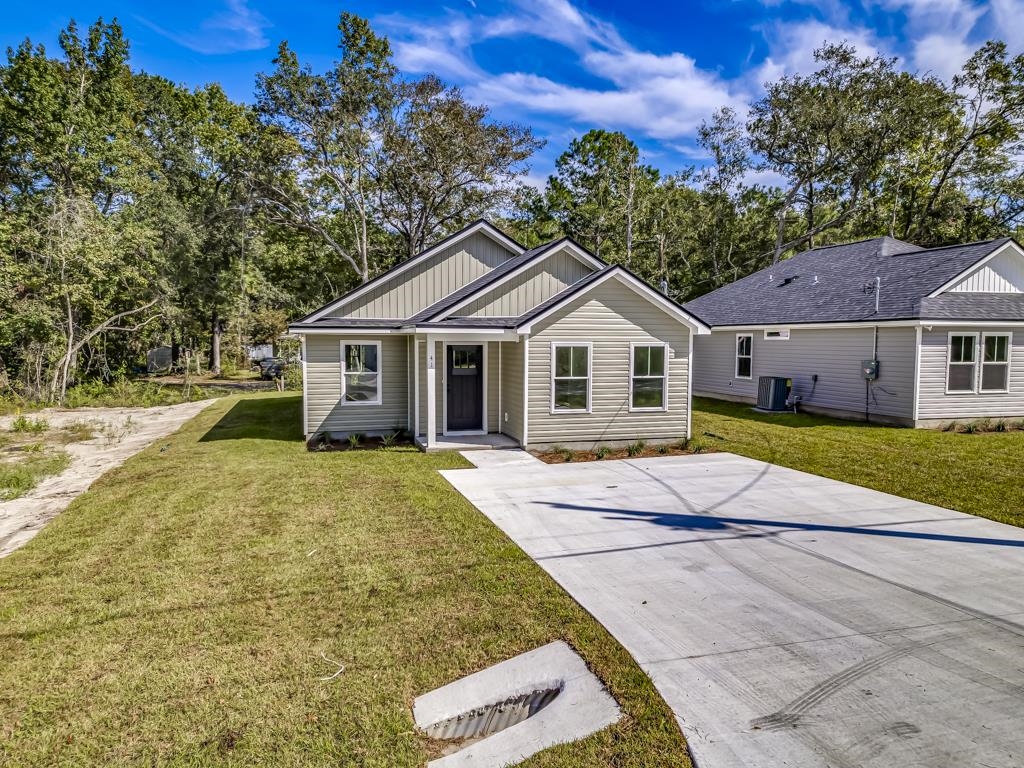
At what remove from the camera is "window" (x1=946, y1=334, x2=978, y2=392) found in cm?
1402

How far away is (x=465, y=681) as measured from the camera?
379 cm

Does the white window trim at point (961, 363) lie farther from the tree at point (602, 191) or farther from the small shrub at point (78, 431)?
the small shrub at point (78, 431)

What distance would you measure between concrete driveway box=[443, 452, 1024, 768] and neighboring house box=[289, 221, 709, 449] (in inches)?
127

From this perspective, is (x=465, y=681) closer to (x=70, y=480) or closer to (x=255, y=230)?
(x=70, y=480)

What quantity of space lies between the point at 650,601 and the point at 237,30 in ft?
59.9

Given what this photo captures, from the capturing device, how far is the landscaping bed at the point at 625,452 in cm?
1107

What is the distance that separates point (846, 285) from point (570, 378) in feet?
34.7

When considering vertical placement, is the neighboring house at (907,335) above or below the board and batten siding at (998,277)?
below

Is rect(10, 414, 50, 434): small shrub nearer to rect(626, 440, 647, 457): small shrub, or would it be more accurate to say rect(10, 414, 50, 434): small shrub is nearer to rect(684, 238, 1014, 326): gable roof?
rect(626, 440, 647, 457): small shrub

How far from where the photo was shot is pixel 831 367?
16.0 metres

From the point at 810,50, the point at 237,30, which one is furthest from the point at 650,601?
the point at 810,50

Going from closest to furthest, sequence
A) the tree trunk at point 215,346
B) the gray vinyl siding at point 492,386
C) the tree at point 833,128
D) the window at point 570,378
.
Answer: the window at point 570,378
the gray vinyl siding at point 492,386
the tree at point 833,128
the tree trunk at point 215,346

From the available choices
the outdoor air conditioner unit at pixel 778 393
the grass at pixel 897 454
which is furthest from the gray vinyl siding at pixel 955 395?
the outdoor air conditioner unit at pixel 778 393

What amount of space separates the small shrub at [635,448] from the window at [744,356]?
887cm
